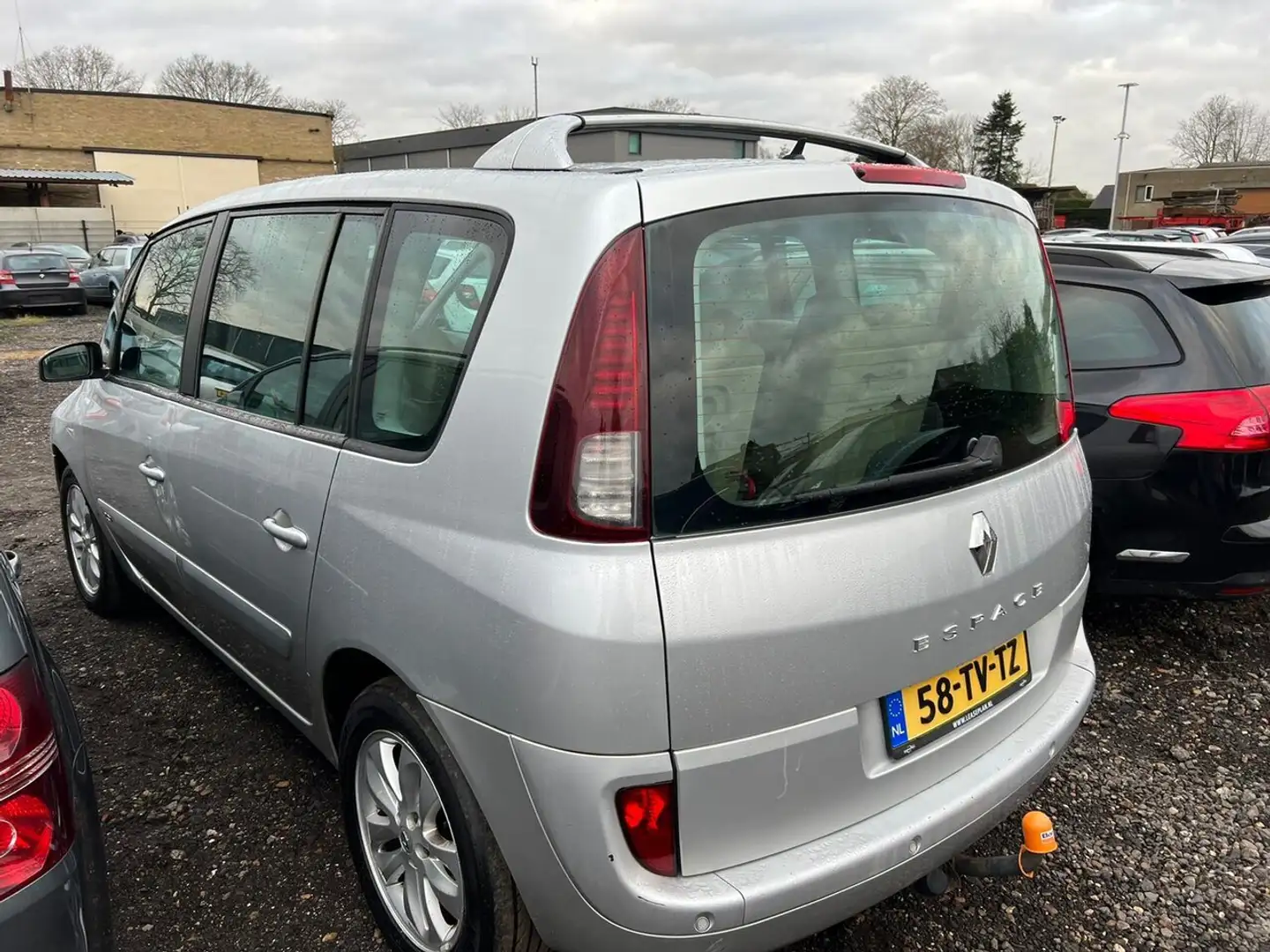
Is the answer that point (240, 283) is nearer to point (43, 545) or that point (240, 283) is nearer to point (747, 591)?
point (747, 591)

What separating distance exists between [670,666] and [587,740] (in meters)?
0.19

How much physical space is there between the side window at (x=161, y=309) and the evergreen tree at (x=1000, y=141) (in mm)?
79667

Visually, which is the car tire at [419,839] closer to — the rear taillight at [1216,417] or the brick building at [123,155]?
the rear taillight at [1216,417]

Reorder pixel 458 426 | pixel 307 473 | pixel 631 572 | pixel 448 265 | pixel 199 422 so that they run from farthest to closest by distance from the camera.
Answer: pixel 199 422 → pixel 307 473 → pixel 448 265 → pixel 458 426 → pixel 631 572

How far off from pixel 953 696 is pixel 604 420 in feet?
3.17

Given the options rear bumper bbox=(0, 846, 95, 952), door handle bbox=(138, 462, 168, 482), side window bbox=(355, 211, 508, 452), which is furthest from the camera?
door handle bbox=(138, 462, 168, 482)

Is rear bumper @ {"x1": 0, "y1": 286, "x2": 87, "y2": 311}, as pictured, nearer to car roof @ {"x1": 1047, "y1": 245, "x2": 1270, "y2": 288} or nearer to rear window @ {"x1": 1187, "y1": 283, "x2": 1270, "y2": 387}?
car roof @ {"x1": 1047, "y1": 245, "x2": 1270, "y2": 288}

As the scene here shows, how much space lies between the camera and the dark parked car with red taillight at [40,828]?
1.46 metres

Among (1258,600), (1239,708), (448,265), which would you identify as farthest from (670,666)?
(1258,600)

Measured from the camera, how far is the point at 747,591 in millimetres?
1644

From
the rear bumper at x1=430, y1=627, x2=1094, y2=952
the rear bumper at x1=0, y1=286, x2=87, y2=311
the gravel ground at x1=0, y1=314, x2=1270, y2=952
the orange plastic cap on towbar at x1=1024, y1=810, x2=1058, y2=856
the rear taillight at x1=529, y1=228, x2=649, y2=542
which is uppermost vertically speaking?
the rear taillight at x1=529, y1=228, x2=649, y2=542

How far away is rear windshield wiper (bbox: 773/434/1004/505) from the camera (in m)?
1.76

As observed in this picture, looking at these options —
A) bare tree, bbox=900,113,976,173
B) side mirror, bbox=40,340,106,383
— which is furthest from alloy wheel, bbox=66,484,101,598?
bare tree, bbox=900,113,976,173

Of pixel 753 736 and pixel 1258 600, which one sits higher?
pixel 753 736
